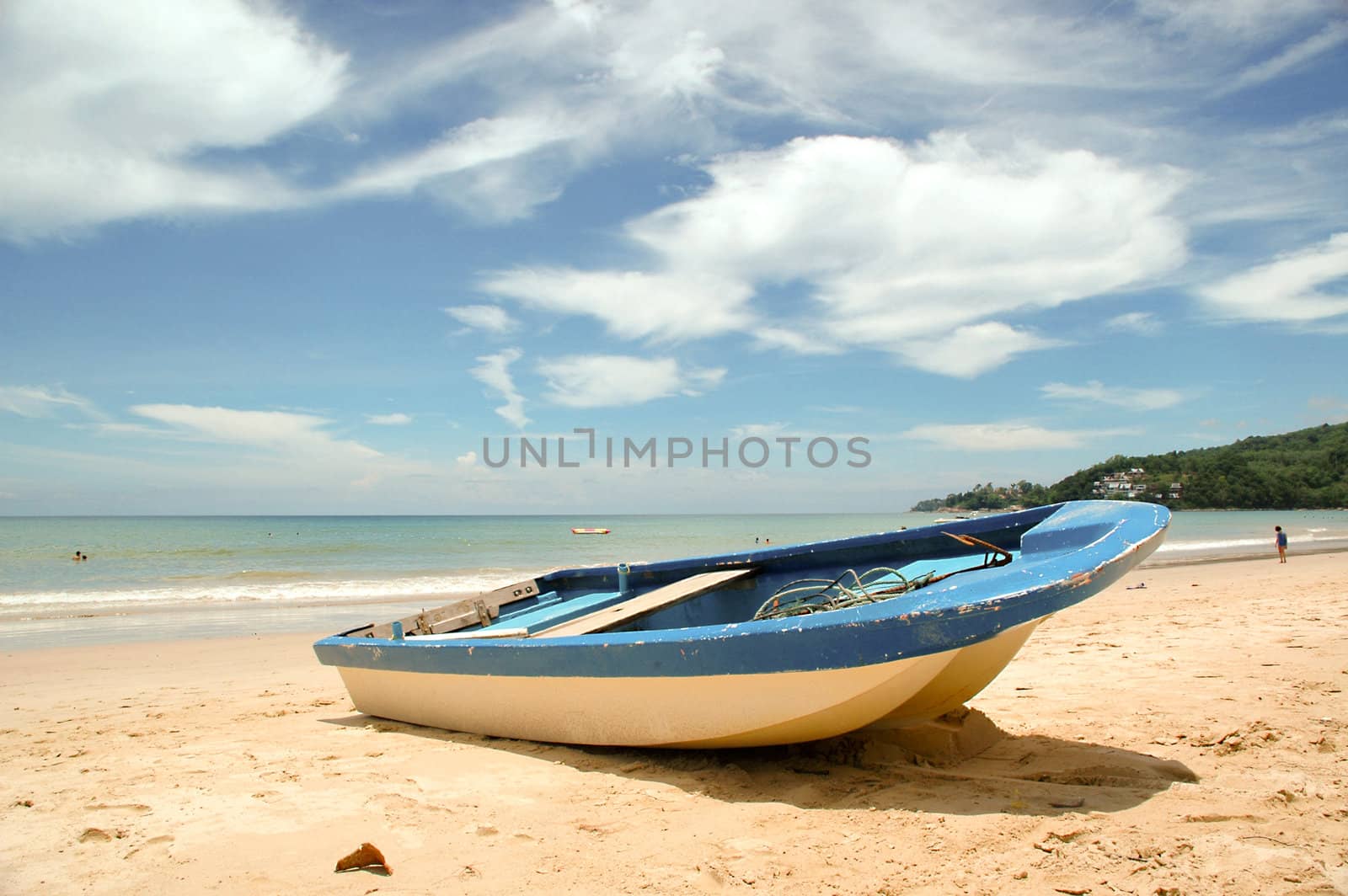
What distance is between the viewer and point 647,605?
549 centimetres

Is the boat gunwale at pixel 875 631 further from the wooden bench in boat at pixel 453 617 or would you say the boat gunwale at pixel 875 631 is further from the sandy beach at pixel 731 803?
the wooden bench in boat at pixel 453 617

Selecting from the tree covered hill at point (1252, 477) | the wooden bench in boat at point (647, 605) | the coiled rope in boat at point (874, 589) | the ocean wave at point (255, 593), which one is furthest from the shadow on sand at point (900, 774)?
the tree covered hill at point (1252, 477)

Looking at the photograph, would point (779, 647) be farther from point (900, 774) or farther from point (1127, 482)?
point (1127, 482)

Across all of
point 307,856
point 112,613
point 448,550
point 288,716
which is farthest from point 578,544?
point 307,856

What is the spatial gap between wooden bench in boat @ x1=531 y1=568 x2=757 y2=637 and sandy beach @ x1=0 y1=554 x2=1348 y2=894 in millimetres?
832

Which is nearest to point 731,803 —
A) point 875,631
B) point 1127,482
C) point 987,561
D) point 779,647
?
point 779,647

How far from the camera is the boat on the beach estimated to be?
10.9ft

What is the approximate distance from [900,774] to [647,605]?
85.5 inches

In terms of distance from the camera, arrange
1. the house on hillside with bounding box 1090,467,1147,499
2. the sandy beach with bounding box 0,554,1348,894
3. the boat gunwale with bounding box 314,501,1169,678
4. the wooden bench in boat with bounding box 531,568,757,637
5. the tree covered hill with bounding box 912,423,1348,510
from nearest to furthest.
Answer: the sandy beach with bounding box 0,554,1348,894
the boat gunwale with bounding box 314,501,1169,678
the wooden bench in boat with bounding box 531,568,757,637
the house on hillside with bounding box 1090,467,1147,499
the tree covered hill with bounding box 912,423,1348,510

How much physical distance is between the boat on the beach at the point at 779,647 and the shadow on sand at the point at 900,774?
15 centimetres

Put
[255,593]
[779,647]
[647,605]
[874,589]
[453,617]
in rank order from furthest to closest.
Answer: [255,593]
[453,617]
[647,605]
[874,589]
[779,647]

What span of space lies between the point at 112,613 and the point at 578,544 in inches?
1269

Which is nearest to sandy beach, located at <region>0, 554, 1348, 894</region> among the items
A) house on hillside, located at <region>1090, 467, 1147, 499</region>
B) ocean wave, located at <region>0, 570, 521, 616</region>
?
ocean wave, located at <region>0, 570, 521, 616</region>

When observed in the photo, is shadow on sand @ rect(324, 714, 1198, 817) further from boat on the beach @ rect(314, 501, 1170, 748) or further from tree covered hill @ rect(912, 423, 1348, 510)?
tree covered hill @ rect(912, 423, 1348, 510)
